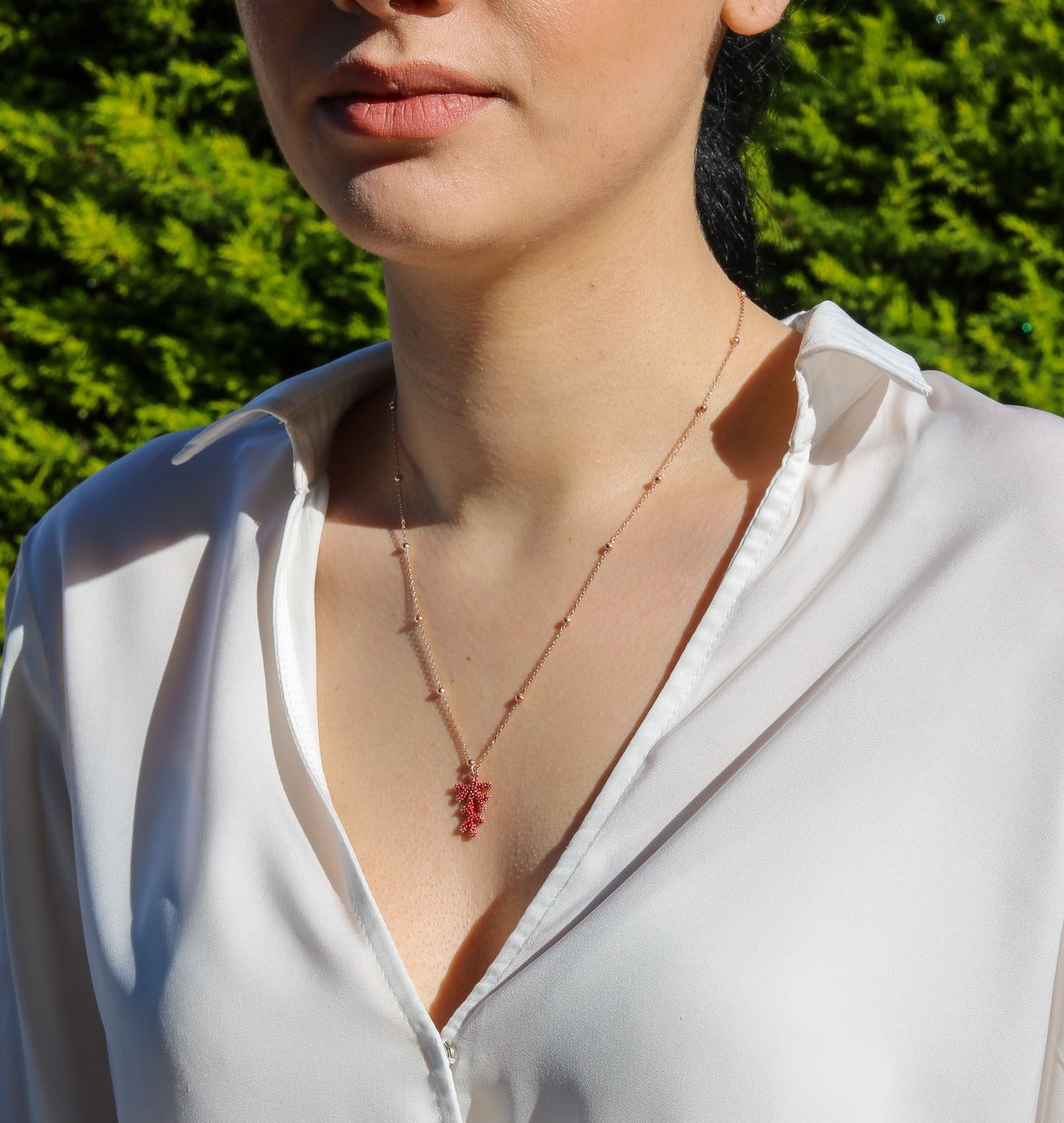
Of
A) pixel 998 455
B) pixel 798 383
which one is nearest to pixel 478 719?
pixel 798 383

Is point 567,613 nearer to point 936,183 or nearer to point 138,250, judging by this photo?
point 936,183

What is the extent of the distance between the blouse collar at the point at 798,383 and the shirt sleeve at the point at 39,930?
15.6 inches

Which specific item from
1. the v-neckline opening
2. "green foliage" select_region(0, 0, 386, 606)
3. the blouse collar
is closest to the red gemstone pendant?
the v-neckline opening

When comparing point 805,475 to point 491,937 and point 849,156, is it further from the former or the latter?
point 849,156

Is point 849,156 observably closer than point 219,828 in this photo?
No

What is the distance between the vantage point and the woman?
4.21 ft

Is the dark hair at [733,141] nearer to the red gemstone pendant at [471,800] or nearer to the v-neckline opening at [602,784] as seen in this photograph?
the v-neckline opening at [602,784]

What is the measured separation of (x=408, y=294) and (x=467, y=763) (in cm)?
57

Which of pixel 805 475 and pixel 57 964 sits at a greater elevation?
pixel 805 475

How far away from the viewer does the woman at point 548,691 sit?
128 centimetres

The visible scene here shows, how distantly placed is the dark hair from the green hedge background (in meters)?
1.18

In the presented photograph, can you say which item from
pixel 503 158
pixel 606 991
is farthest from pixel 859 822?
pixel 503 158

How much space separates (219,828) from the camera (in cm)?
156

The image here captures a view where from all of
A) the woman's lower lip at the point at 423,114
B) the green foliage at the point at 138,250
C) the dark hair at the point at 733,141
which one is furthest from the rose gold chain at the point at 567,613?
the green foliage at the point at 138,250
